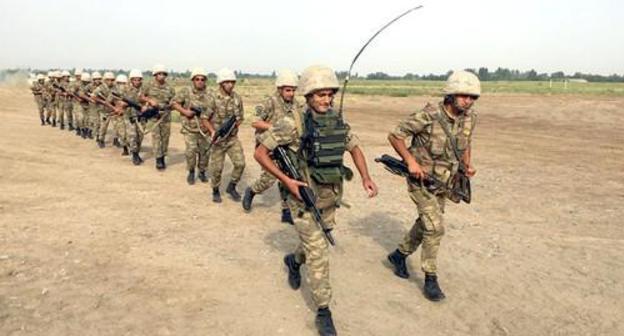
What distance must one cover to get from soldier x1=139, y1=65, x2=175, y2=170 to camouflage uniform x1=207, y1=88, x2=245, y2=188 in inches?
94.4

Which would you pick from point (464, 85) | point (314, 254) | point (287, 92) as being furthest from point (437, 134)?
point (287, 92)

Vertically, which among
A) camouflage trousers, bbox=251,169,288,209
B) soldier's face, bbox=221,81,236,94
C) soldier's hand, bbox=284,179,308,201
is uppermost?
soldier's face, bbox=221,81,236,94

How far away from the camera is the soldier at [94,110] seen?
14.1 metres

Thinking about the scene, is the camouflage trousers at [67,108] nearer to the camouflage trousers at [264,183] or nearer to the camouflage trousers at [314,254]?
the camouflage trousers at [264,183]

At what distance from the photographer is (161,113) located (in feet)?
33.5

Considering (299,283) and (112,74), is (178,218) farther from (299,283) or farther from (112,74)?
(112,74)

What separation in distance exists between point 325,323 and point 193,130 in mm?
5508

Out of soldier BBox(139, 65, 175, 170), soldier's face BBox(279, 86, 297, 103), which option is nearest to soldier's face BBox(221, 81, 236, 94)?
soldier's face BBox(279, 86, 297, 103)

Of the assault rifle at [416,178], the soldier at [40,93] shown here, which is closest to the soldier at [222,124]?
the assault rifle at [416,178]

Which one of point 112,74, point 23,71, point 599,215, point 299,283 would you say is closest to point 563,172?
point 599,215

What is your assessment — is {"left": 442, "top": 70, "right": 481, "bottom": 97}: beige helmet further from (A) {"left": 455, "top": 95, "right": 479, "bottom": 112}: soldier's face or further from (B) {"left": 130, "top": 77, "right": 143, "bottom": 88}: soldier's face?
(B) {"left": 130, "top": 77, "right": 143, "bottom": 88}: soldier's face

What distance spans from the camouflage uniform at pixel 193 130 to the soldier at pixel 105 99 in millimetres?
4916

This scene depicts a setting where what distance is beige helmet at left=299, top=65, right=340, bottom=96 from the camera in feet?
12.5

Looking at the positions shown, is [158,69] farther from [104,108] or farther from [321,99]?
[321,99]
